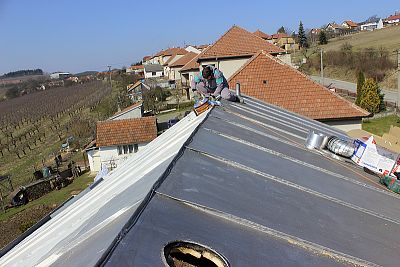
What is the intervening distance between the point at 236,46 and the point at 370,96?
Result: 40.3 ft

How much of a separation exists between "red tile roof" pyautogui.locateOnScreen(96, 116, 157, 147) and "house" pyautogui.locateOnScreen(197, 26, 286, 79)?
5.77 m

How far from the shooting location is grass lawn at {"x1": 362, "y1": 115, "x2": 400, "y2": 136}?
25.6 metres

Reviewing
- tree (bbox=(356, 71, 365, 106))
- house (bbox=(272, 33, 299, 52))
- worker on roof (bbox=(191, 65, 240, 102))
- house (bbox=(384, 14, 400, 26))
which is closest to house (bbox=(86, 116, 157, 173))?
tree (bbox=(356, 71, 365, 106))

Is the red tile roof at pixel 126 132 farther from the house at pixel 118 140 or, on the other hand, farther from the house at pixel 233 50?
the house at pixel 233 50

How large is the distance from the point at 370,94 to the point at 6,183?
95.3 feet

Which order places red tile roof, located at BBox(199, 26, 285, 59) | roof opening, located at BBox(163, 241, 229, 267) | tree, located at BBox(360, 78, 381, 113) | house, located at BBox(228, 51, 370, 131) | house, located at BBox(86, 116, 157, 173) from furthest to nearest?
tree, located at BBox(360, 78, 381, 113) → house, located at BBox(86, 116, 157, 173) → red tile roof, located at BBox(199, 26, 285, 59) → house, located at BBox(228, 51, 370, 131) → roof opening, located at BBox(163, 241, 229, 267)

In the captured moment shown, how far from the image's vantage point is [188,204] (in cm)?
259

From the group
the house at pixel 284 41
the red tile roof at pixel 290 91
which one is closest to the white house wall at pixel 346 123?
the red tile roof at pixel 290 91

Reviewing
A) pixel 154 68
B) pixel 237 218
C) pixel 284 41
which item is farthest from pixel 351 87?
pixel 154 68

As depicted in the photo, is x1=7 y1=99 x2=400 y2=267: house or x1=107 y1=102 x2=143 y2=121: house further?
x1=107 y1=102 x2=143 y2=121: house

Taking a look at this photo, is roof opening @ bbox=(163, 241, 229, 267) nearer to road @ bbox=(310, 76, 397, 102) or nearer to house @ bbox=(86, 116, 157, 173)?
house @ bbox=(86, 116, 157, 173)

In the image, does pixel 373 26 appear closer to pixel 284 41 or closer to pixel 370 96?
pixel 284 41

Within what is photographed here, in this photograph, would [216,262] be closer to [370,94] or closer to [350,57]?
[370,94]

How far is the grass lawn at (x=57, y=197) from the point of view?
2191 centimetres
